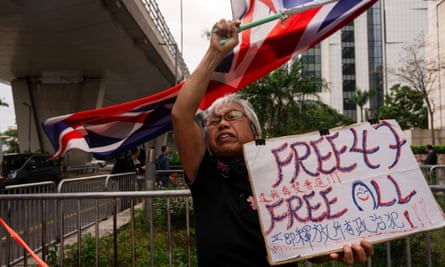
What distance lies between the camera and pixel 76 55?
24656mm

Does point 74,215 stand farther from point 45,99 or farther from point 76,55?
point 45,99

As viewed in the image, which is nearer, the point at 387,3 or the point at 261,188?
the point at 261,188

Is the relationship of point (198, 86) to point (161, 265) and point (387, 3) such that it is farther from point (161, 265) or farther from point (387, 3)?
point (387, 3)

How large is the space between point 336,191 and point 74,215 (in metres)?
5.15

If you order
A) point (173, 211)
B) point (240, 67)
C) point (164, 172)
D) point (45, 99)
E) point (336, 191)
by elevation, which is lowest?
point (173, 211)

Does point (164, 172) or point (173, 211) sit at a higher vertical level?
point (164, 172)

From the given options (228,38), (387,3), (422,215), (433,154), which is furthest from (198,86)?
(387,3)

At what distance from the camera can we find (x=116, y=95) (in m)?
44.1

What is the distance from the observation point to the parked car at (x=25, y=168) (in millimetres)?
16180

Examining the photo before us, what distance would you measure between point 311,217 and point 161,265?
3970 millimetres

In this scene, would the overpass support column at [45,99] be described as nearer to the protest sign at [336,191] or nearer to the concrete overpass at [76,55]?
the concrete overpass at [76,55]

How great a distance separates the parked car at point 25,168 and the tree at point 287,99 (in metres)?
9.15

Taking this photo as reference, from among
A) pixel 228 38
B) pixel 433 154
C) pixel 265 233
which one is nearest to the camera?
pixel 265 233

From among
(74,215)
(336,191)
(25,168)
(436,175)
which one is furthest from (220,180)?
(25,168)
